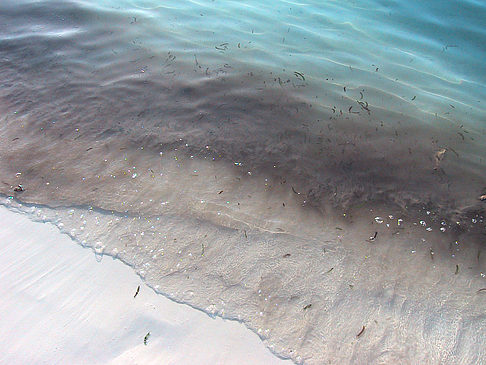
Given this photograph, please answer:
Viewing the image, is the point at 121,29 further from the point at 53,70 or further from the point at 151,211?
the point at 151,211

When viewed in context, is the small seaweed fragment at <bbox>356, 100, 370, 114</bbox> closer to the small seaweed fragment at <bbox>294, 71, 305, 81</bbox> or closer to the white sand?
the small seaweed fragment at <bbox>294, 71, 305, 81</bbox>

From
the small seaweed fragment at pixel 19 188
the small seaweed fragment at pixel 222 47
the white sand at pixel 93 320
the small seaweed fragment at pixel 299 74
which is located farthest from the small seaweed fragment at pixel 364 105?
the small seaweed fragment at pixel 19 188

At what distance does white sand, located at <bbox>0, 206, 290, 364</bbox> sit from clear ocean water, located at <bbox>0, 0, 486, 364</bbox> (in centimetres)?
12

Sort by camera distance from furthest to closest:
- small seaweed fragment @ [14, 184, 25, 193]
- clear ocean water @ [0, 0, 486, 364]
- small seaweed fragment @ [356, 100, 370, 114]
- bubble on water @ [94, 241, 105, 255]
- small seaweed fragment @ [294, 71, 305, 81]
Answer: small seaweed fragment @ [294, 71, 305, 81]
small seaweed fragment @ [356, 100, 370, 114]
small seaweed fragment @ [14, 184, 25, 193]
bubble on water @ [94, 241, 105, 255]
clear ocean water @ [0, 0, 486, 364]

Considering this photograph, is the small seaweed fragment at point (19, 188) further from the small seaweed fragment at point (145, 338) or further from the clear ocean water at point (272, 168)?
the small seaweed fragment at point (145, 338)

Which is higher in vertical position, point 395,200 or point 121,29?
point 121,29

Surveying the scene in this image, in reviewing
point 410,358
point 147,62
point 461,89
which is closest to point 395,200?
point 410,358

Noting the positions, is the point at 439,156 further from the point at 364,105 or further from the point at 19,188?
the point at 19,188

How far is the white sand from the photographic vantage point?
2141 millimetres

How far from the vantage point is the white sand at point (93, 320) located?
214 cm

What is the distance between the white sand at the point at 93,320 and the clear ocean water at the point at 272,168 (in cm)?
12

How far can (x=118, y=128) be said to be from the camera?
383cm

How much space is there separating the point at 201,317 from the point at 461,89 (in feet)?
16.4

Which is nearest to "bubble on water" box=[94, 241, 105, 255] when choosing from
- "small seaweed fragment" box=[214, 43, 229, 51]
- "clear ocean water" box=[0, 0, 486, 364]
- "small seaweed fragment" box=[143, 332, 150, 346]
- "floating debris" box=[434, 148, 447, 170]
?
"clear ocean water" box=[0, 0, 486, 364]
